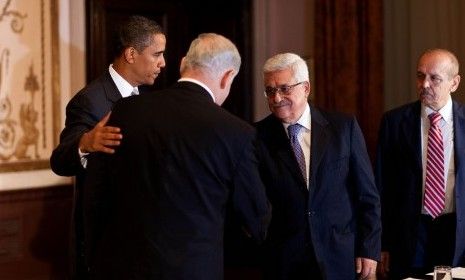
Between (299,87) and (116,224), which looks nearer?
(116,224)

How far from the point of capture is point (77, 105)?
2.79 metres

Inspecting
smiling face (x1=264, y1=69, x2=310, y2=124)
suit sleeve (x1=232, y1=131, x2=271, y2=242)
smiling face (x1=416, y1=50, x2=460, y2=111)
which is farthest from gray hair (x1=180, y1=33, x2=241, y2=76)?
smiling face (x1=416, y1=50, x2=460, y2=111)

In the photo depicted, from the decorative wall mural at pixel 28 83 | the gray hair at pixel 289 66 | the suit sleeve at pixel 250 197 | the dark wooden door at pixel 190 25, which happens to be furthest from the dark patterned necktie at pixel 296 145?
the dark wooden door at pixel 190 25

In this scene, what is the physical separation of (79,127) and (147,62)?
1.16ft

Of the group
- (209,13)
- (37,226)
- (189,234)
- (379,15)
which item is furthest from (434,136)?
(209,13)

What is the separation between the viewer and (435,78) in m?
3.27

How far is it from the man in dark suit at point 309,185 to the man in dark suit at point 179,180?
51 cm

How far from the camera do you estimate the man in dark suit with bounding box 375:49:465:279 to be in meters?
3.21

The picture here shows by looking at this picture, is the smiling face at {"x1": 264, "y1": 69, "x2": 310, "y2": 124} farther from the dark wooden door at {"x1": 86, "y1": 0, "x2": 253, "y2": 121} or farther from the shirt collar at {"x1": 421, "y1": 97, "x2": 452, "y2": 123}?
the dark wooden door at {"x1": 86, "y1": 0, "x2": 253, "y2": 121}

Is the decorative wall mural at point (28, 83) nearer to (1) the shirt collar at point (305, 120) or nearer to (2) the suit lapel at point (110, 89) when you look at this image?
(2) the suit lapel at point (110, 89)

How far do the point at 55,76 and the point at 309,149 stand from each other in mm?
2023

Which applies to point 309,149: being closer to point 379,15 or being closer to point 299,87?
point 299,87

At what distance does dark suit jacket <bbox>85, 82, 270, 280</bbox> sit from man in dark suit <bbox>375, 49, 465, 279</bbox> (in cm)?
119

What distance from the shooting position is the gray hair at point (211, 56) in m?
2.27
